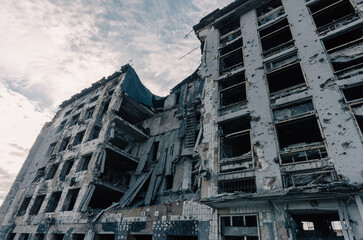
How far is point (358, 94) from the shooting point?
983cm

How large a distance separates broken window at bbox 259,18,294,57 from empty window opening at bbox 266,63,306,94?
61.1 inches

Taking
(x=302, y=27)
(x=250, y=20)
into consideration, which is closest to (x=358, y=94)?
(x=302, y=27)

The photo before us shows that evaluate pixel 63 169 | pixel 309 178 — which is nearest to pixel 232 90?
pixel 309 178

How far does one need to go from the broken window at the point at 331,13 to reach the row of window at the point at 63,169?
66.3ft

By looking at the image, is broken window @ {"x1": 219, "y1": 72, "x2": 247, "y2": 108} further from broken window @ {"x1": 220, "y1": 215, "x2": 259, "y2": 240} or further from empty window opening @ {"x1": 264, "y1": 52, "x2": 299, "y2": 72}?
broken window @ {"x1": 220, "y1": 215, "x2": 259, "y2": 240}

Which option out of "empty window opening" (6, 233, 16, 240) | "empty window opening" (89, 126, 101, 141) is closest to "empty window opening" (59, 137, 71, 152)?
"empty window opening" (89, 126, 101, 141)

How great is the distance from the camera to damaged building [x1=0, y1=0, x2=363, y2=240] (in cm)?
791

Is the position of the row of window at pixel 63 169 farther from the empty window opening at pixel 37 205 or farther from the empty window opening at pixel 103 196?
the empty window opening at pixel 103 196

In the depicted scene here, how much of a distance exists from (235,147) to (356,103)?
20.6ft

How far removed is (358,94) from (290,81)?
375 cm

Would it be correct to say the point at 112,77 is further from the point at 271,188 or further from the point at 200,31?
the point at 271,188

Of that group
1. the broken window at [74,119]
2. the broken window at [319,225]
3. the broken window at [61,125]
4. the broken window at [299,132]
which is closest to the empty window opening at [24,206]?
the broken window at [61,125]

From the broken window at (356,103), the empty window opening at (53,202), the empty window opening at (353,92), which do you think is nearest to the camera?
the broken window at (356,103)

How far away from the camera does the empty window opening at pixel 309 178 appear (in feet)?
24.9
